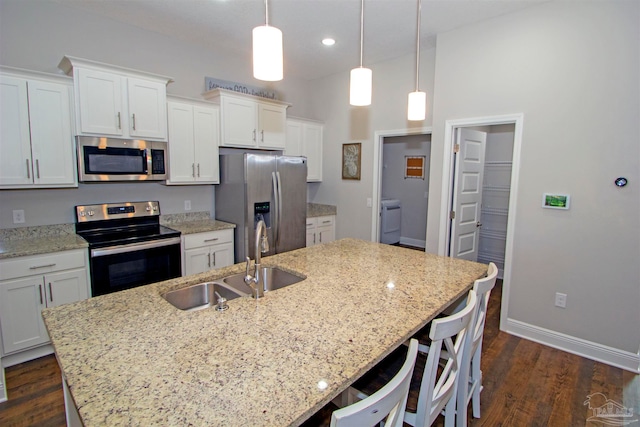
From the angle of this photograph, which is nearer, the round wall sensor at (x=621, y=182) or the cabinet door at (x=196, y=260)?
the round wall sensor at (x=621, y=182)

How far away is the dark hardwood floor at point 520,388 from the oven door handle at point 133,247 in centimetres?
89

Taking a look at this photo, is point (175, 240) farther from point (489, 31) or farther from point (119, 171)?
point (489, 31)

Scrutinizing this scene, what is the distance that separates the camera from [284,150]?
4.36m

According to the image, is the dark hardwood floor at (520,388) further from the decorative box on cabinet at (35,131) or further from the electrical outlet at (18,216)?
the decorative box on cabinet at (35,131)

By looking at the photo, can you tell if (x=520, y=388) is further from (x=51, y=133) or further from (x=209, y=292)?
(x=51, y=133)

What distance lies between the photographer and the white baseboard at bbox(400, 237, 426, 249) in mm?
6329

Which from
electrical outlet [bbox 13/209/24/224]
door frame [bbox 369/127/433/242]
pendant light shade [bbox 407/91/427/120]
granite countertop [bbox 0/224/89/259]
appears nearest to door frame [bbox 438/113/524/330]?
door frame [bbox 369/127/433/242]

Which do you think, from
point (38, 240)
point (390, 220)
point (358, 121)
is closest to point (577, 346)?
point (358, 121)

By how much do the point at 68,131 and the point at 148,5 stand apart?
50.4 inches

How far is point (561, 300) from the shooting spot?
2.82 m

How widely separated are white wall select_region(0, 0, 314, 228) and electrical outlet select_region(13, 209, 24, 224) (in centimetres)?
3

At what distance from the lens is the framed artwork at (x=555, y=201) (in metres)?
2.70

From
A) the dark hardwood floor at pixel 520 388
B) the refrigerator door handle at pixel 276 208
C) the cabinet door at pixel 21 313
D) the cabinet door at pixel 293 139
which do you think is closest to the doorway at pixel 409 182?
the cabinet door at pixel 293 139

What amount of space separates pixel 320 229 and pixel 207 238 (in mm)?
1709
